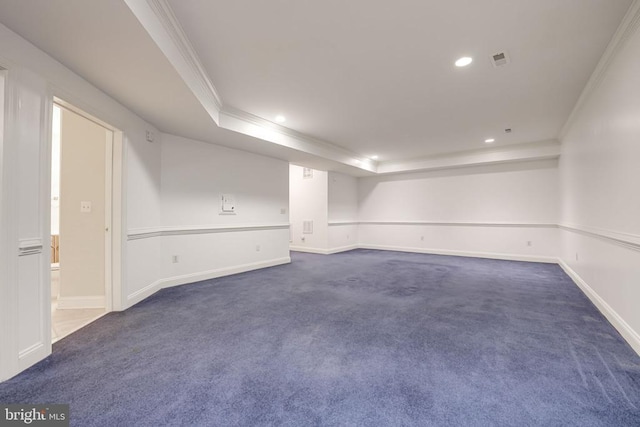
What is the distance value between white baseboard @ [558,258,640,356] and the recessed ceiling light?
2.73 meters

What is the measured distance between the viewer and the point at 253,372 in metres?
1.88

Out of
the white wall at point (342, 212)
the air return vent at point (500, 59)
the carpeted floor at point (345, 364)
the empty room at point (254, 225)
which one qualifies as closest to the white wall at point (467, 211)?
the white wall at point (342, 212)

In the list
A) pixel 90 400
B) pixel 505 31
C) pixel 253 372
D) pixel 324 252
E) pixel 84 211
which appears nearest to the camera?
pixel 90 400

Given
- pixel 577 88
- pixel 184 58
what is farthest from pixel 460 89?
pixel 184 58

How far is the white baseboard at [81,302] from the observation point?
3.21m

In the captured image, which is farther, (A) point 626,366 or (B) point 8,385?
(A) point 626,366

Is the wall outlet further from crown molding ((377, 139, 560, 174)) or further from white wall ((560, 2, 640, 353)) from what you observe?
crown molding ((377, 139, 560, 174))

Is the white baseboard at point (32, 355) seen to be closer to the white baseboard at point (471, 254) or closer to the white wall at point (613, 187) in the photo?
the white wall at point (613, 187)

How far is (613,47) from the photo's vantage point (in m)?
2.36

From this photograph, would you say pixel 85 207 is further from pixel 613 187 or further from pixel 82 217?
pixel 613 187

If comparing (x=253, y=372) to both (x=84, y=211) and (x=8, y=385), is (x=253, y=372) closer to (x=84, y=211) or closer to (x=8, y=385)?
(x=8, y=385)

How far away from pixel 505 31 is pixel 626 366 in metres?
2.72

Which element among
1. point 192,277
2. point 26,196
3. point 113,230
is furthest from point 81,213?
point 192,277

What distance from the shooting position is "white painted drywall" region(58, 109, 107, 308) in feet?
10.5
